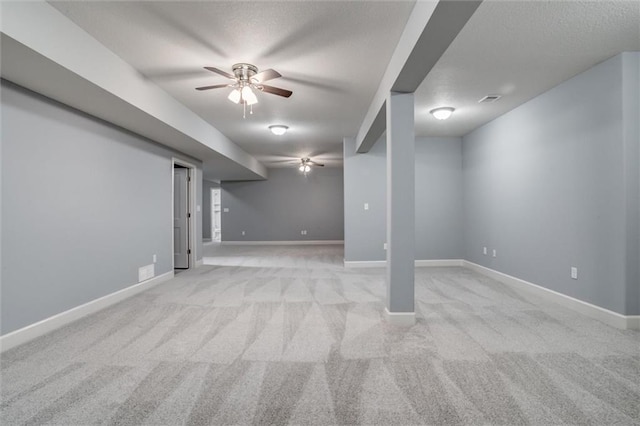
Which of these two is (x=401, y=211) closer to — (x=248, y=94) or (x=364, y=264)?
(x=248, y=94)

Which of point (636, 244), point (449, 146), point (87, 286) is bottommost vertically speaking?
Result: point (87, 286)

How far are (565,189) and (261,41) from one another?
12.1ft

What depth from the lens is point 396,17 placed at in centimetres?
242

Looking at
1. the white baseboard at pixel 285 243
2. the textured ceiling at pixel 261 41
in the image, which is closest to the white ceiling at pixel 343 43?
the textured ceiling at pixel 261 41

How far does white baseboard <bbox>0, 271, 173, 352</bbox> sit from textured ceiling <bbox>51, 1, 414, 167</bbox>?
101 inches

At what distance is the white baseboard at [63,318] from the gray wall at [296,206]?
6.41 metres

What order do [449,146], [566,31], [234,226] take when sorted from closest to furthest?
[566,31] < [449,146] < [234,226]

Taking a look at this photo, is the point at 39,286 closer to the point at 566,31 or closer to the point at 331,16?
the point at 331,16

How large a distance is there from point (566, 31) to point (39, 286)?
16.7 ft

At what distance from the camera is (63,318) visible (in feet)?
10.2

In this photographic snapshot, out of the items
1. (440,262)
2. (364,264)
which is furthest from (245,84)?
(440,262)

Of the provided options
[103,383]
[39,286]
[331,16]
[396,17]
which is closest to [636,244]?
[396,17]

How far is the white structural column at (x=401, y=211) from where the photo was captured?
315cm

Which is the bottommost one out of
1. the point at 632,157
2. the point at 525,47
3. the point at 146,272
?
the point at 146,272
